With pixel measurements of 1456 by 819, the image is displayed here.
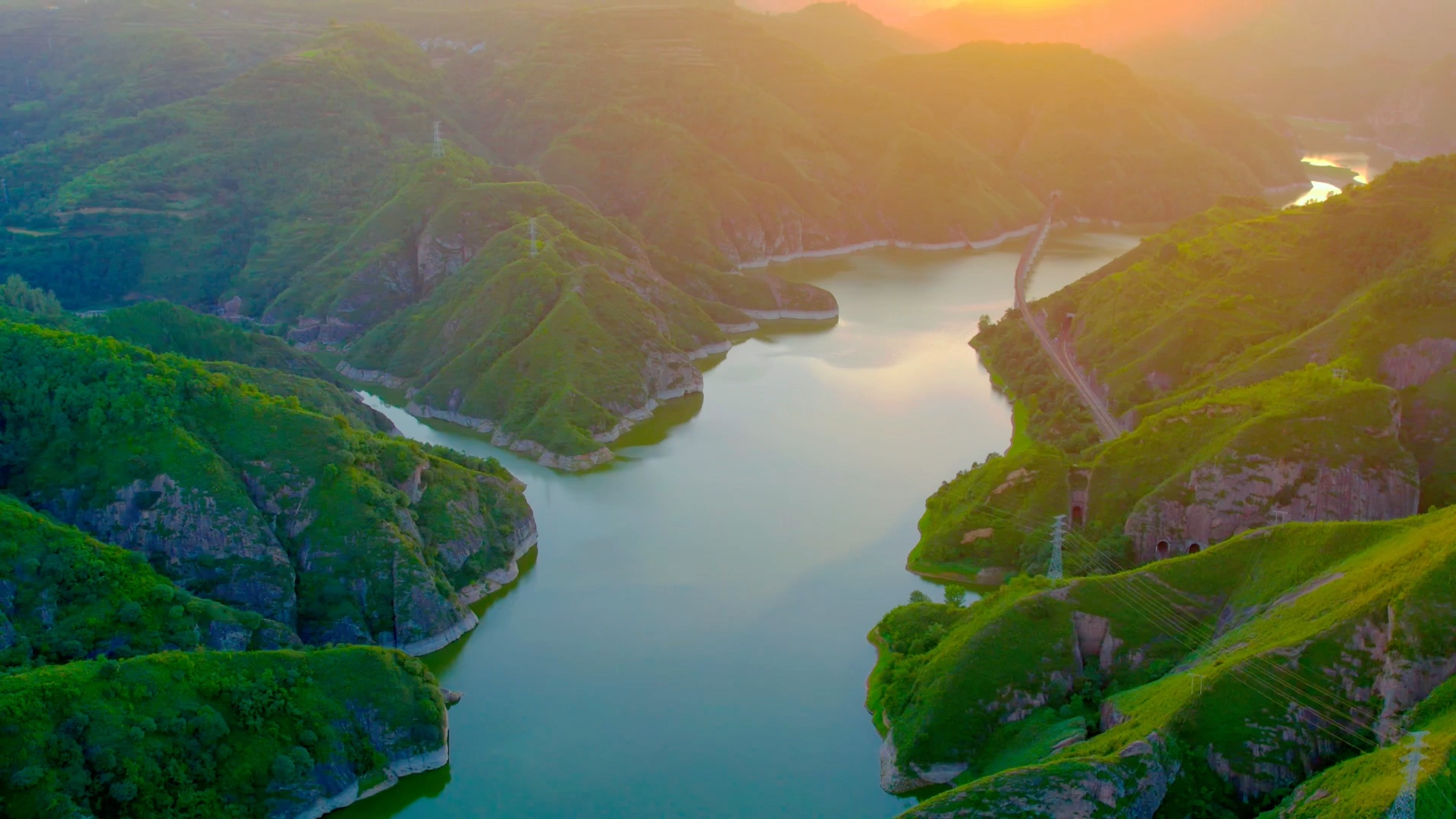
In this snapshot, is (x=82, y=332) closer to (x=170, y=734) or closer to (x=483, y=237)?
(x=170, y=734)

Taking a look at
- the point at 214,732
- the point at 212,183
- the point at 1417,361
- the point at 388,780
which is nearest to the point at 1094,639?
the point at 388,780

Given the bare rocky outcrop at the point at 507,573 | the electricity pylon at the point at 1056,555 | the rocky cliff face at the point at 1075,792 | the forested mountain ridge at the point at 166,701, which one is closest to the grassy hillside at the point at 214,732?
the forested mountain ridge at the point at 166,701

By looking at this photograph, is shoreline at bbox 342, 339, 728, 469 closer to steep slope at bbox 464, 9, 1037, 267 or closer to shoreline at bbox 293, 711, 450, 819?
shoreline at bbox 293, 711, 450, 819

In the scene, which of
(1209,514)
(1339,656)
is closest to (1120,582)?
(1339,656)

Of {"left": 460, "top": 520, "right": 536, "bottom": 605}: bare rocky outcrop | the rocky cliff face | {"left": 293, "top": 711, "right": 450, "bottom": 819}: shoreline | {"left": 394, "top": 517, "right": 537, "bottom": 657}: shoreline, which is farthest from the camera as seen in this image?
{"left": 460, "top": 520, "right": 536, "bottom": 605}: bare rocky outcrop

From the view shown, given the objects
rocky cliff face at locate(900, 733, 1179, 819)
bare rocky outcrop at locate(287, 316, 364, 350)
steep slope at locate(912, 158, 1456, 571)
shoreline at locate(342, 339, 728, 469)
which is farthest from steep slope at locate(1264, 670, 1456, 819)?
bare rocky outcrop at locate(287, 316, 364, 350)

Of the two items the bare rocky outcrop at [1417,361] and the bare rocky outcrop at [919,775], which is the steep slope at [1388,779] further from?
the bare rocky outcrop at [1417,361]
